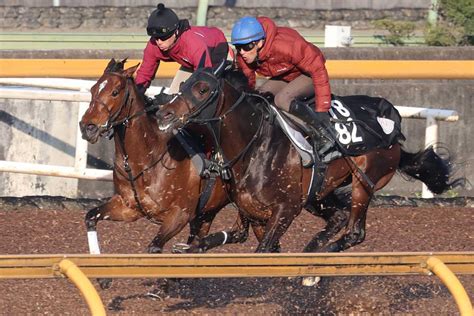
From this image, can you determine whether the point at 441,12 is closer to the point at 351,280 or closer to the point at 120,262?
the point at 351,280

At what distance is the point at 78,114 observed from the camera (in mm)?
10031

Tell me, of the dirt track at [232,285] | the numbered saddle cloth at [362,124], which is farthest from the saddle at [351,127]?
the dirt track at [232,285]

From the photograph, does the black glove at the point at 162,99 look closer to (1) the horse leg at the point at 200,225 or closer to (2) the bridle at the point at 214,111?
(2) the bridle at the point at 214,111

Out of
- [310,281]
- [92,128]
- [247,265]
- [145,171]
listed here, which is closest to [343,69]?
[310,281]

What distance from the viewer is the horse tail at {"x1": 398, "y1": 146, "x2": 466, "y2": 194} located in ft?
27.1

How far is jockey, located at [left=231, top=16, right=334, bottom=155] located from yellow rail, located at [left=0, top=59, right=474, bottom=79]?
2.37 m

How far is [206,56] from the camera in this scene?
7.13m

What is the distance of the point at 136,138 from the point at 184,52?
66 centimetres

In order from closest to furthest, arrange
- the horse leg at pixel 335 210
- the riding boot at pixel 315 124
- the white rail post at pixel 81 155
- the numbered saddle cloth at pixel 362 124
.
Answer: the riding boot at pixel 315 124 < the numbered saddle cloth at pixel 362 124 < the horse leg at pixel 335 210 < the white rail post at pixel 81 155

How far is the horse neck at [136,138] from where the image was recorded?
22.6 ft

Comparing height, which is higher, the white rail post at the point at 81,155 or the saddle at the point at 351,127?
the saddle at the point at 351,127

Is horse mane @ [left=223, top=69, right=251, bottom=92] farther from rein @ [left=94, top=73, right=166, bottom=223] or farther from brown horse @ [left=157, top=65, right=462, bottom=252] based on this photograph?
rein @ [left=94, top=73, right=166, bottom=223]

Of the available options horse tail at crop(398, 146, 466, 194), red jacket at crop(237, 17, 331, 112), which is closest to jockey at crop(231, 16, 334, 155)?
red jacket at crop(237, 17, 331, 112)

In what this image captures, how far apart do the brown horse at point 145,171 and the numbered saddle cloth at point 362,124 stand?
1.00 metres
